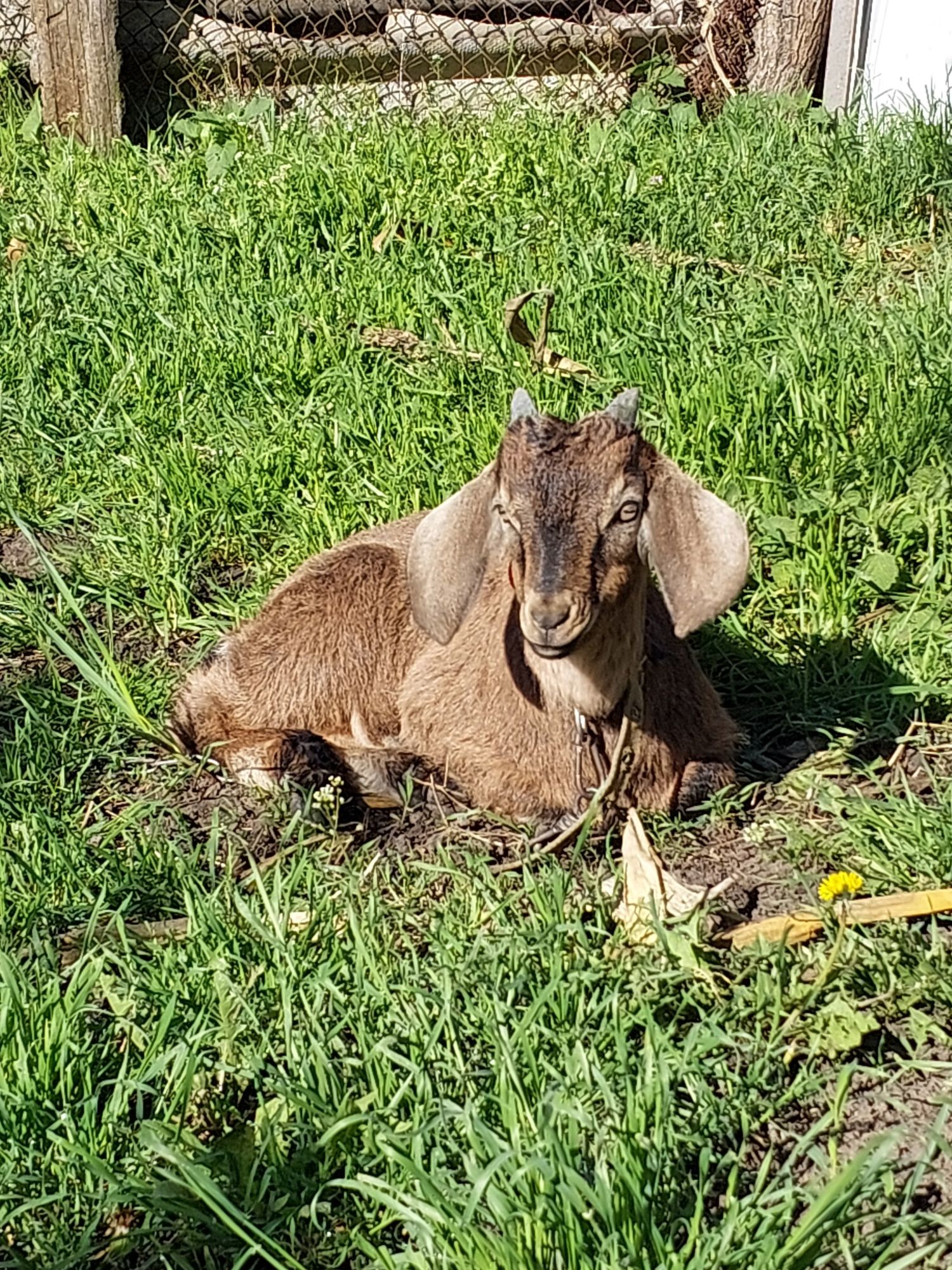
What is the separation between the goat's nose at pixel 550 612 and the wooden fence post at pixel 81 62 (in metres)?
4.28

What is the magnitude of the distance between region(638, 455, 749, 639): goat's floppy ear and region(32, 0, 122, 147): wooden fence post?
4.15 m

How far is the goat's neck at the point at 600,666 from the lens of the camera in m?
3.19

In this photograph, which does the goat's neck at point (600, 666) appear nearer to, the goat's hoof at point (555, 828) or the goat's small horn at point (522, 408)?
the goat's hoof at point (555, 828)

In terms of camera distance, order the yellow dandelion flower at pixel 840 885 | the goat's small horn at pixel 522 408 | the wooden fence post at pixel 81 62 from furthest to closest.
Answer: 1. the wooden fence post at pixel 81 62
2. the goat's small horn at pixel 522 408
3. the yellow dandelion flower at pixel 840 885

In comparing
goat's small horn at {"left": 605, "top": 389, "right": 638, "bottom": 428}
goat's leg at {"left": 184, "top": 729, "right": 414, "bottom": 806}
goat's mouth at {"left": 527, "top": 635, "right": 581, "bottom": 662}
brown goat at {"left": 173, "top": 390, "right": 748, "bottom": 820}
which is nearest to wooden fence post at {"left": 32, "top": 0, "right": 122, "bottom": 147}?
brown goat at {"left": 173, "top": 390, "right": 748, "bottom": 820}

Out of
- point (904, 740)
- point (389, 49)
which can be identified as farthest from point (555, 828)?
point (389, 49)

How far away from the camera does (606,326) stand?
479cm

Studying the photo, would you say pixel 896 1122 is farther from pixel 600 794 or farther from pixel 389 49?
pixel 389 49

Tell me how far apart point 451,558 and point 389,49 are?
442 cm

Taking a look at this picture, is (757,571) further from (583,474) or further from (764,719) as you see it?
(583,474)

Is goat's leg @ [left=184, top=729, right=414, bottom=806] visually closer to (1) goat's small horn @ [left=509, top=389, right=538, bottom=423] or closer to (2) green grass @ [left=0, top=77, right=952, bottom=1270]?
(2) green grass @ [left=0, top=77, right=952, bottom=1270]

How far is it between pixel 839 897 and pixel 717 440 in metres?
1.68

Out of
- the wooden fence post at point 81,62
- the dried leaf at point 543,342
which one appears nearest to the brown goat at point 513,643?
the dried leaf at point 543,342

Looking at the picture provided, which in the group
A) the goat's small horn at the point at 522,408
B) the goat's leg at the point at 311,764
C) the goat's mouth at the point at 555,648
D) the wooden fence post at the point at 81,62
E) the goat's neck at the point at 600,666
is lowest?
the goat's leg at the point at 311,764
